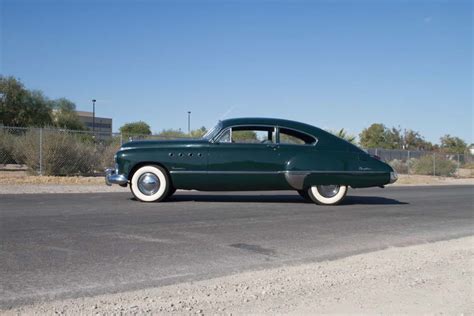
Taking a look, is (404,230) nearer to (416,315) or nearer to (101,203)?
(416,315)

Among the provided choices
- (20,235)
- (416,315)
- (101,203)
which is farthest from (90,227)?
(416,315)

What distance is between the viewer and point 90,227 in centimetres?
764

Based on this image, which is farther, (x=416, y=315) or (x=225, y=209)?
(x=225, y=209)

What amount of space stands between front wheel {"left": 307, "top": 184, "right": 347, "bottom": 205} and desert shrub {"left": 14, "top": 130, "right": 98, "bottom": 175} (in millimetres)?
11571

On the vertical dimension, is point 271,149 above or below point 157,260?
above

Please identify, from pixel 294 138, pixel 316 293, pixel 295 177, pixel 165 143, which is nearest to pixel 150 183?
pixel 165 143

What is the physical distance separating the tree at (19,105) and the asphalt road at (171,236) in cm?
3160

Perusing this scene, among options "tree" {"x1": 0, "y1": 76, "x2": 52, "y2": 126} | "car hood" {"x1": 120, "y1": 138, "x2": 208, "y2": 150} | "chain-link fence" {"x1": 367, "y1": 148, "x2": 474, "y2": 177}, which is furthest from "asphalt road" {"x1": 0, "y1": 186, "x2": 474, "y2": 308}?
"tree" {"x1": 0, "y1": 76, "x2": 52, "y2": 126}

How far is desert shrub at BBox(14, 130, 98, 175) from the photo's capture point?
773 inches

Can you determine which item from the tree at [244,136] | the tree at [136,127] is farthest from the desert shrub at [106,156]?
the tree at [136,127]

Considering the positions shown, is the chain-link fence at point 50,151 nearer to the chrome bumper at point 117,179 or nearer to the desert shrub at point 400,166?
the chrome bumper at point 117,179

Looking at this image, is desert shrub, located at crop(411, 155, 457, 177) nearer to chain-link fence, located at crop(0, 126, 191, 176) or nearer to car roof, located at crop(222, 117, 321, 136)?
chain-link fence, located at crop(0, 126, 191, 176)

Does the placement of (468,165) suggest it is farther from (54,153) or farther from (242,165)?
(242,165)

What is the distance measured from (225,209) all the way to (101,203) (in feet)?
8.32
